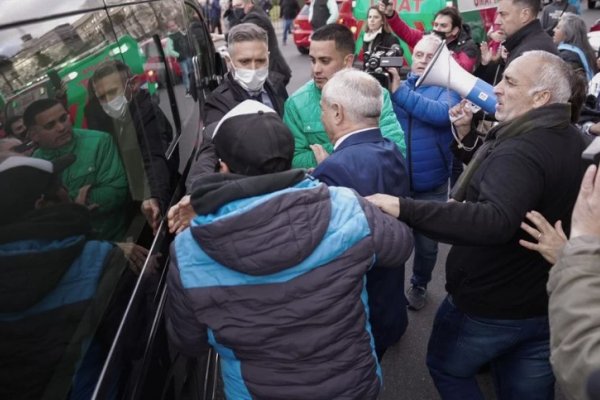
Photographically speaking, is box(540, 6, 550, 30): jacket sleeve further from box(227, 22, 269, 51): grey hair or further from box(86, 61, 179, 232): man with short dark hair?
box(86, 61, 179, 232): man with short dark hair

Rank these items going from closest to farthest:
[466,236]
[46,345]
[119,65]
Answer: [46,345], [466,236], [119,65]

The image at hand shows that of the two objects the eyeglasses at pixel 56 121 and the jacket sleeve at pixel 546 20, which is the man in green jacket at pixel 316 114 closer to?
the eyeglasses at pixel 56 121

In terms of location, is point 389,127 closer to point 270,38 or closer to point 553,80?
point 553,80

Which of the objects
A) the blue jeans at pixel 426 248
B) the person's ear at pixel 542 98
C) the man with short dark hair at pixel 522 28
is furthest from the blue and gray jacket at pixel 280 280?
the man with short dark hair at pixel 522 28

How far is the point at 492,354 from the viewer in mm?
1893

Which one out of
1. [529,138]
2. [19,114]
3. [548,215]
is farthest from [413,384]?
[19,114]

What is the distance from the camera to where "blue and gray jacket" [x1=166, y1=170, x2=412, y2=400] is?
118cm

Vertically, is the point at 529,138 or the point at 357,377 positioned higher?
the point at 529,138

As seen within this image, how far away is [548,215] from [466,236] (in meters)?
0.35

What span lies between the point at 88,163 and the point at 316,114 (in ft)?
4.23

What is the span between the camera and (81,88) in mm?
1356

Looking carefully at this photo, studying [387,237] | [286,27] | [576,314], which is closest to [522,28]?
[387,237]

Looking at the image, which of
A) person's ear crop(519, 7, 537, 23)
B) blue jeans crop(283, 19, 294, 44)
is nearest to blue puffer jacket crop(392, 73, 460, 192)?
person's ear crop(519, 7, 537, 23)

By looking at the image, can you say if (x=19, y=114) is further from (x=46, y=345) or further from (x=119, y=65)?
(x=119, y=65)
